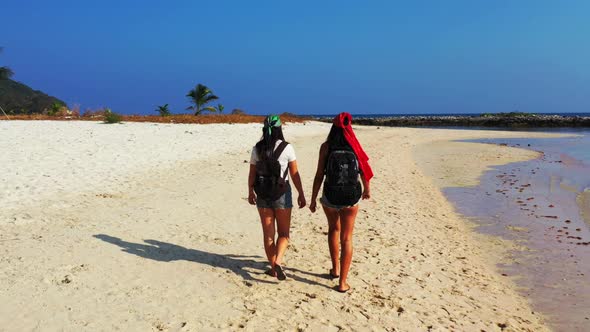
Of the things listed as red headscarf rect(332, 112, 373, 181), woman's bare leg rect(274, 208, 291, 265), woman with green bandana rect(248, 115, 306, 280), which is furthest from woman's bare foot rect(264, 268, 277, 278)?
red headscarf rect(332, 112, 373, 181)

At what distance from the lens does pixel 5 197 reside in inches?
326

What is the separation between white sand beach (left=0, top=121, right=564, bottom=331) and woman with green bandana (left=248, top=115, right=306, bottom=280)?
2.49ft

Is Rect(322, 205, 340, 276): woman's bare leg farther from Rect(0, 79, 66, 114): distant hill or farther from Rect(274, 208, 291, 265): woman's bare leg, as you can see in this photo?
Rect(0, 79, 66, 114): distant hill

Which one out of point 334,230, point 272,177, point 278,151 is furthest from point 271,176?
point 334,230

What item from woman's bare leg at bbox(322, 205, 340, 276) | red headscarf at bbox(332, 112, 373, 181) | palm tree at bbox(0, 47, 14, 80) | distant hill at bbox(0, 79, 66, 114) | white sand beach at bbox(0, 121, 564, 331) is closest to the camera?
white sand beach at bbox(0, 121, 564, 331)

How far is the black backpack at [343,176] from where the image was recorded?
14.5ft

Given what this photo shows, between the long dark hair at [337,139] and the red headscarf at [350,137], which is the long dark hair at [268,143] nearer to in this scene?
the long dark hair at [337,139]

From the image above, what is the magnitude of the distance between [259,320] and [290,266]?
1.52 meters

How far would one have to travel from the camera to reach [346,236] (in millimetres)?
4688

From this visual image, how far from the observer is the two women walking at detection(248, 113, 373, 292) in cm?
443

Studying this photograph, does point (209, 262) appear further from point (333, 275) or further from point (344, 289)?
point (344, 289)

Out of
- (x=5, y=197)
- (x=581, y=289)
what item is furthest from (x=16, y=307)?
(x=581, y=289)

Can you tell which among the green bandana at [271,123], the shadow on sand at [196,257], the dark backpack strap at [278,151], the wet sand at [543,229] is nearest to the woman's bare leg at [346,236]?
the shadow on sand at [196,257]

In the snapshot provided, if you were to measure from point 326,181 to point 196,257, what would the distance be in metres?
2.26
